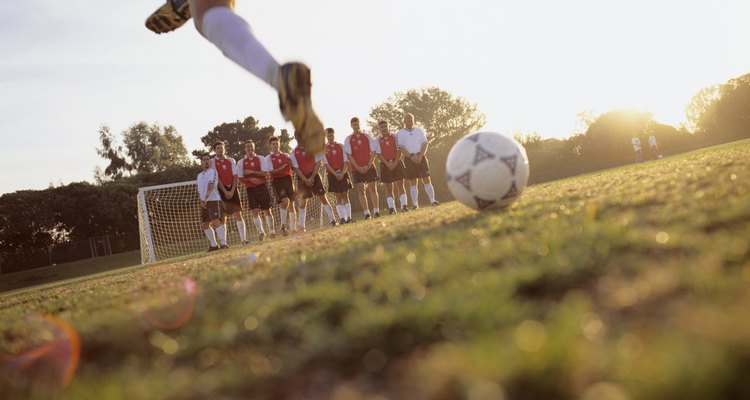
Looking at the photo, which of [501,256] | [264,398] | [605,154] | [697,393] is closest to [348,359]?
[264,398]

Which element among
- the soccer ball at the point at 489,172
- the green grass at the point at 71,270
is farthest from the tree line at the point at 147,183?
the soccer ball at the point at 489,172

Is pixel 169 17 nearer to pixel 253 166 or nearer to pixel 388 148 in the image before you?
pixel 253 166

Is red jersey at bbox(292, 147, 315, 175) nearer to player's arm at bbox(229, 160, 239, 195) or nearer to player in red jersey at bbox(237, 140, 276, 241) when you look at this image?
player in red jersey at bbox(237, 140, 276, 241)

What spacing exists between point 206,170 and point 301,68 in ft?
29.2

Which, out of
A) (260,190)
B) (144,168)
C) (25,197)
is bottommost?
(260,190)

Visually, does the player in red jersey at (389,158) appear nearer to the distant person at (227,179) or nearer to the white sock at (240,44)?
the distant person at (227,179)

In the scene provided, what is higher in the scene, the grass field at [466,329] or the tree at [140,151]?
the tree at [140,151]

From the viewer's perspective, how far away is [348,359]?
131cm

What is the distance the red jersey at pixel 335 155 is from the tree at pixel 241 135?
35910 millimetres

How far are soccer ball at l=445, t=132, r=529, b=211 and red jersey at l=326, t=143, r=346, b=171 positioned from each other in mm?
8108

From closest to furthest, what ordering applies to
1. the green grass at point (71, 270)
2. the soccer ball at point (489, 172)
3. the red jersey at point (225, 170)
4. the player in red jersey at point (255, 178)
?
the soccer ball at point (489, 172)
the red jersey at point (225, 170)
the player in red jersey at point (255, 178)
the green grass at point (71, 270)

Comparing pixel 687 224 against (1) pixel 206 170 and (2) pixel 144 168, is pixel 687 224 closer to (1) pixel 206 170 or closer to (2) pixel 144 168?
(1) pixel 206 170

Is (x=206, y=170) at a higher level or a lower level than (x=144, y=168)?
lower

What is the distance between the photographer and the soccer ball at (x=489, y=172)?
4.43 m
